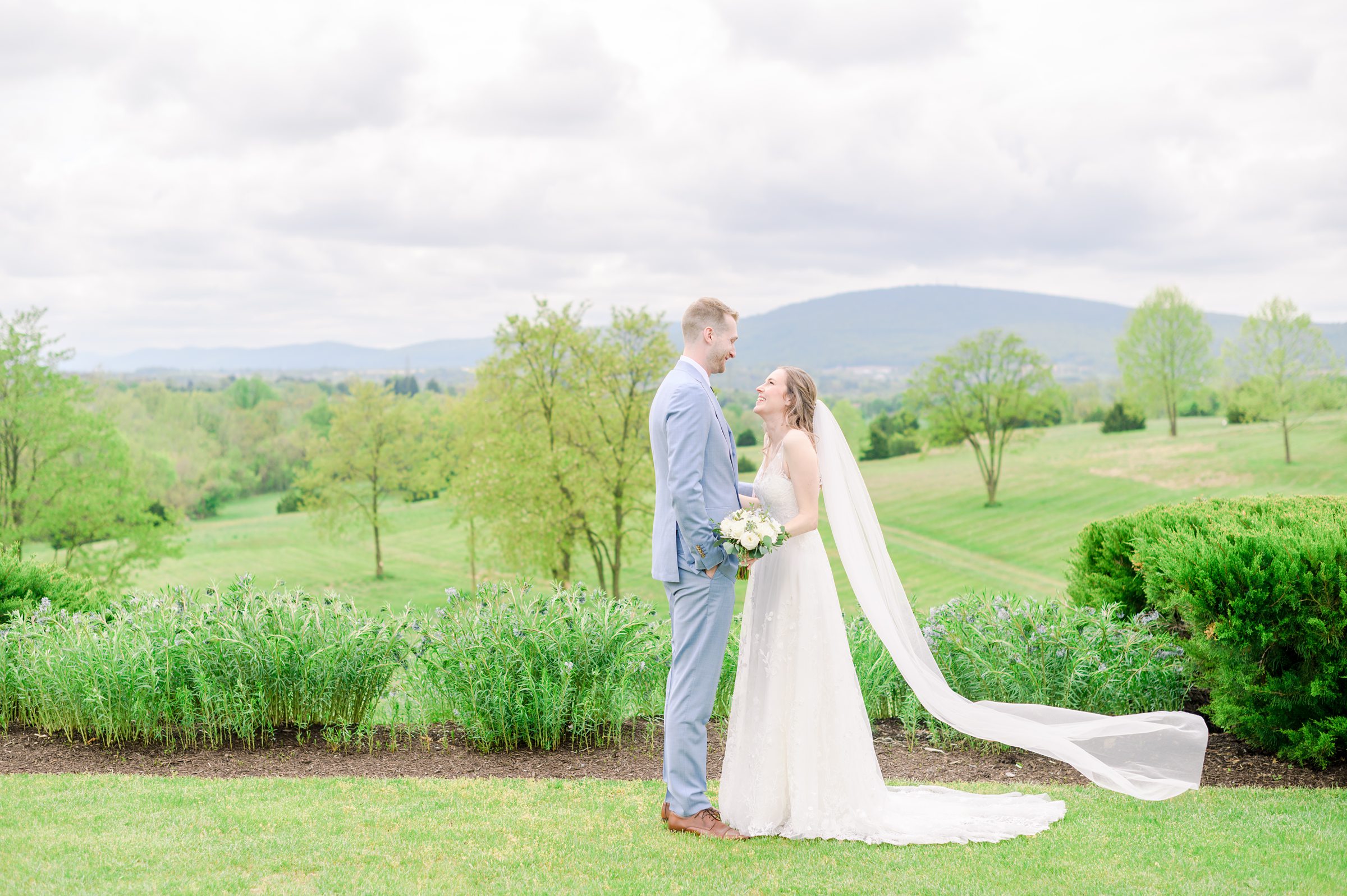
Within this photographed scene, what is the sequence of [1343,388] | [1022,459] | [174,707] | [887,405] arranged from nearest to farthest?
[174,707] → [1343,388] → [1022,459] → [887,405]

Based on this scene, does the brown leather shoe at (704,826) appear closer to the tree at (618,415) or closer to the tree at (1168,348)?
the tree at (618,415)

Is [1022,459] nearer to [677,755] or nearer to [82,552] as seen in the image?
[82,552]

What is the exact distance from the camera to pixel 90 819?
4957mm

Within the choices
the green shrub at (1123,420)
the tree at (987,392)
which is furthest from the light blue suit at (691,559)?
the green shrub at (1123,420)

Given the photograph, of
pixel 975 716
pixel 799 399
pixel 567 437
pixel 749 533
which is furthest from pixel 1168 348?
pixel 749 533

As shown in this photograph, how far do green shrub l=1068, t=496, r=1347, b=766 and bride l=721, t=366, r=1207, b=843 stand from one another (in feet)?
2.73

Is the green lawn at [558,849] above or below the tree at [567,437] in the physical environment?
below

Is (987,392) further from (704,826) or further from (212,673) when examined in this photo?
(704,826)

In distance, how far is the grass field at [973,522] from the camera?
1635 inches

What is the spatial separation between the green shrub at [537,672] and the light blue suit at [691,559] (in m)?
1.73

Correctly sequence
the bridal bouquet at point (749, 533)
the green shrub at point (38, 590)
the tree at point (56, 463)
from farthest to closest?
the tree at point (56, 463) → the green shrub at point (38, 590) → the bridal bouquet at point (749, 533)

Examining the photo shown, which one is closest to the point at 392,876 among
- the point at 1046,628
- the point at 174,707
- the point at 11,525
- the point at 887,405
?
the point at 174,707

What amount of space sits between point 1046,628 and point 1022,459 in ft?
190

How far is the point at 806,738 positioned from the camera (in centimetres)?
504
